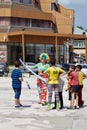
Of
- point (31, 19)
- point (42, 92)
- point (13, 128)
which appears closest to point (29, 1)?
point (31, 19)

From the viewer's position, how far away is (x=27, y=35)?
70.6 m

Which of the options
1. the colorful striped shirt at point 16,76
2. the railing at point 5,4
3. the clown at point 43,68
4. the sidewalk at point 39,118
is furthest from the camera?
the railing at point 5,4

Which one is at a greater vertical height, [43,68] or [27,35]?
[43,68]

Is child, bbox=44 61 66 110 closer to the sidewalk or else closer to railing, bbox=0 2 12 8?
the sidewalk

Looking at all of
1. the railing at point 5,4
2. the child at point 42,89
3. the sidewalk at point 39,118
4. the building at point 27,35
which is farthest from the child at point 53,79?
the railing at point 5,4

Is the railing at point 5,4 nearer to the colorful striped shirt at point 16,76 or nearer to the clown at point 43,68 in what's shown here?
the clown at point 43,68

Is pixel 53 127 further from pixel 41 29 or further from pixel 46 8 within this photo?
pixel 46 8

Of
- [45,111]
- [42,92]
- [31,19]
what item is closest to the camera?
[45,111]

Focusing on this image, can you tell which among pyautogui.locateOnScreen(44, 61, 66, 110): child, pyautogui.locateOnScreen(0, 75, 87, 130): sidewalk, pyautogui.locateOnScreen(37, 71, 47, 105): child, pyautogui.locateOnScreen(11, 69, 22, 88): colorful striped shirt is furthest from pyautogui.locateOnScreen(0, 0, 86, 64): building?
pyautogui.locateOnScreen(0, 75, 87, 130): sidewalk

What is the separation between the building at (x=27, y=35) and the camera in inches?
2776

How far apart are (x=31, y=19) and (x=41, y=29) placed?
2460 mm

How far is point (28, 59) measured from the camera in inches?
2913

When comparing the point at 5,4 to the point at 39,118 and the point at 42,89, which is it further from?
the point at 39,118

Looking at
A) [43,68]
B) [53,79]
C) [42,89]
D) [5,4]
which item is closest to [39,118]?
[53,79]
